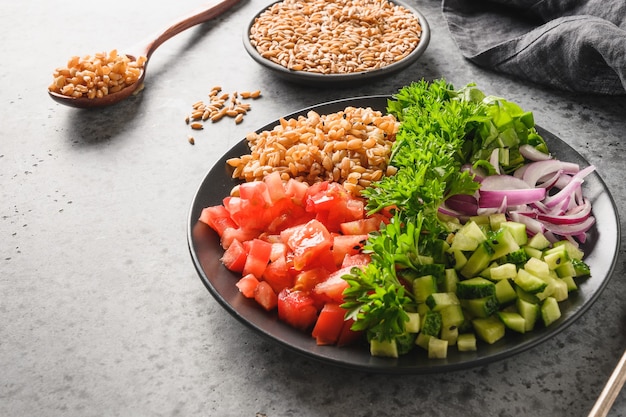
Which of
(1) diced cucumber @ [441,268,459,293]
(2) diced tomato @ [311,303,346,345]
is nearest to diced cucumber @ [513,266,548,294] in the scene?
(1) diced cucumber @ [441,268,459,293]

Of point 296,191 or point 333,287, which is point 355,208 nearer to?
point 296,191

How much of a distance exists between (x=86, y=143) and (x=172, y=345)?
97 cm

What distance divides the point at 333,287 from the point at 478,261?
0.97 ft

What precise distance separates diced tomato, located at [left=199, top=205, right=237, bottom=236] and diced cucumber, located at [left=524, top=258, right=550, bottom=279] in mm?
675

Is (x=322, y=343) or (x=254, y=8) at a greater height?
(x=322, y=343)

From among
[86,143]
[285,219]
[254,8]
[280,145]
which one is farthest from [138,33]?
[285,219]

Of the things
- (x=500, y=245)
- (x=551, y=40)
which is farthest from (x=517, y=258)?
(x=551, y=40)

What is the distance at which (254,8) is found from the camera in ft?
9.43

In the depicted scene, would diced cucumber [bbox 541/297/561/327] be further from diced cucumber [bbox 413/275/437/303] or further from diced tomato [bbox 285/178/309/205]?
diced tomato [bbox 285/178/309/205]

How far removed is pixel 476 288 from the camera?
47.7 inches

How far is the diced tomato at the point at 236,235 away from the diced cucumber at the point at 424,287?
436mm

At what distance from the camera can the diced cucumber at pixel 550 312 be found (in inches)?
48.0

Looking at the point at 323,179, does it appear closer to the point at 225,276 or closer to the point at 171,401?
the point at 225,276

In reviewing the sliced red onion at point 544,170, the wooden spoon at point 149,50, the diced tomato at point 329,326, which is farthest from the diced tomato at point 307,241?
the wooden spoon at point 149,50
